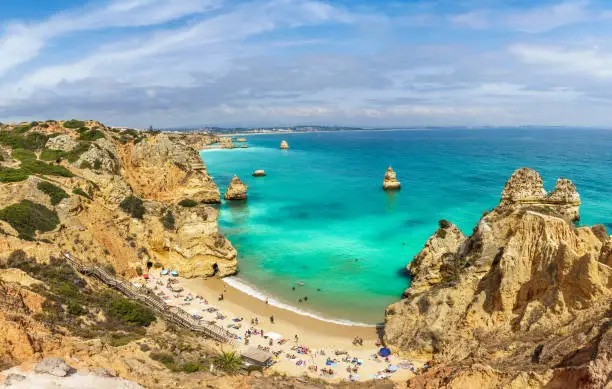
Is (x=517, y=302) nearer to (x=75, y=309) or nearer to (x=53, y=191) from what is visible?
(x=75, y=309)

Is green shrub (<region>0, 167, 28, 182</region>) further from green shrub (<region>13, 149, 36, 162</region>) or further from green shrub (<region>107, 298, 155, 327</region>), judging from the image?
green shrub (<region>107, 298, 155, 327</region>)

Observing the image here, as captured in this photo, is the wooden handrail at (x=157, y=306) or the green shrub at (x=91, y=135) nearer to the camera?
the wooden handrail at (x=157, y=306)

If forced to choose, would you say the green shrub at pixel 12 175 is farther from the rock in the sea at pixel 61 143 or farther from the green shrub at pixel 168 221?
the green shrub at pixel 168 221

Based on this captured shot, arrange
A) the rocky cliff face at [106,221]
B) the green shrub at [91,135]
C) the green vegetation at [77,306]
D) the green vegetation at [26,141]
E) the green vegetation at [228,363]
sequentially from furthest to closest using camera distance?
1. the green shrub at [91,135]
2. the green vegetation at [26,141]
3. the rocky cliff face at [106,221]
4. the green vegetation at [228,363]
5. the green vegetation at [77,306]

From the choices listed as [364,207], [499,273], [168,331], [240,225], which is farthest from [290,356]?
[364,207]

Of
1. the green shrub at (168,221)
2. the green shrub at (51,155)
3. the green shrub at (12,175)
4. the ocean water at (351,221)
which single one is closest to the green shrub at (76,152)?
the green shrub at (51,155)

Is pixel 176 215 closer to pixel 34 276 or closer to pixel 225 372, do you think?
pixel 34 276
